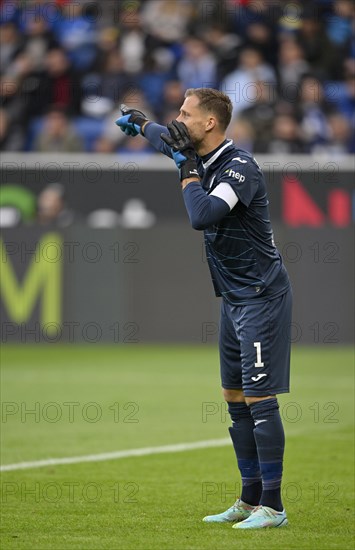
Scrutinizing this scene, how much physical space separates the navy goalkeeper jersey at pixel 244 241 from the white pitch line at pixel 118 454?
255 cm

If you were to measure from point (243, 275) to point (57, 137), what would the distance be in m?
11.6

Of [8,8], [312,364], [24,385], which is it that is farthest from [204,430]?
[8,8]

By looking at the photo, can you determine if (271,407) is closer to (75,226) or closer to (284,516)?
(284,516)

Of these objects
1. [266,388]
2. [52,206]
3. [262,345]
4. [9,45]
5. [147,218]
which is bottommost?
[147,218]

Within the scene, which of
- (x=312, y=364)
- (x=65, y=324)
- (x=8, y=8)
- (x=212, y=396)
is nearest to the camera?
(x=212, y=396)

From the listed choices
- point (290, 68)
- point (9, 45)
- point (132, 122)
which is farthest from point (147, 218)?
point (132, 122)

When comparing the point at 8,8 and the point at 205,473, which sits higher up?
the point at 8,8

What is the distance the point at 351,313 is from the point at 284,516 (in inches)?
415

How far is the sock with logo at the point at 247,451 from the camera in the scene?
6.33 m

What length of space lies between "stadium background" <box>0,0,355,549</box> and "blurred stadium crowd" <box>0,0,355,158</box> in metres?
0.04

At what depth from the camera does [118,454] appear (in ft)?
28.0

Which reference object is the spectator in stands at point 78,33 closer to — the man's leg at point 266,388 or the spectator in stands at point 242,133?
the spectator in stands at point 242,133

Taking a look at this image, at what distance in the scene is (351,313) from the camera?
16.4m

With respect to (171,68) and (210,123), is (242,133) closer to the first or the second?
(171,68)
